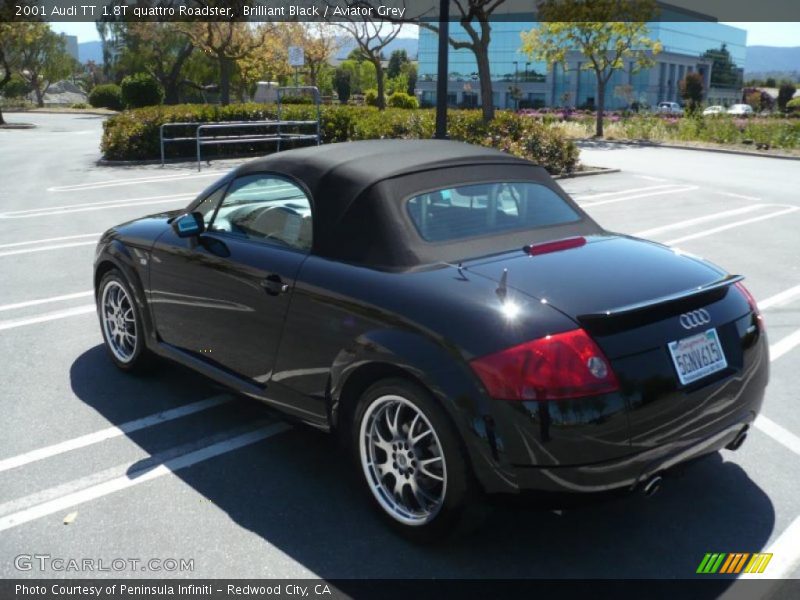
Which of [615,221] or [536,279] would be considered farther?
[615,221]

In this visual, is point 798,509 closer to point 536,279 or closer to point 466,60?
point 536,279

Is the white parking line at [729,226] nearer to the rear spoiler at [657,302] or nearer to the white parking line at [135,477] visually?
the rear spoiler at [657,302]

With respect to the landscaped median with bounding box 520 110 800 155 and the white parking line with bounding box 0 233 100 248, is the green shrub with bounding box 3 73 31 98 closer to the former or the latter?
the landscaped median with bounding box 520 110 800 155

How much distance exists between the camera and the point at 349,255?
152 inches

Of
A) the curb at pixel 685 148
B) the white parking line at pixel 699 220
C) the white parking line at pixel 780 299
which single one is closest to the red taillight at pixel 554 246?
the white parking line at pixel 780 299

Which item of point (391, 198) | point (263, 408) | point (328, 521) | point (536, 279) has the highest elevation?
point (391, 198)

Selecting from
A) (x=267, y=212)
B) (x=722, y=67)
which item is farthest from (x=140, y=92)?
(x=722, y=67)

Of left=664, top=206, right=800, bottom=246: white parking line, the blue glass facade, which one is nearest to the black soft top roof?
left=664, top=206, right=800, bottom=246: white parking line

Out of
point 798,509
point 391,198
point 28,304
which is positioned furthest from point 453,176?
point 28,304

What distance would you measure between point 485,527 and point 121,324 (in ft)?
10.1

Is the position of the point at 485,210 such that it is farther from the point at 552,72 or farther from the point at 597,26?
the point at 552,72

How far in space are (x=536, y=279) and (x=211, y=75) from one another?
200ft

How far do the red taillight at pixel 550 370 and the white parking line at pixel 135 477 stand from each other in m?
1.97

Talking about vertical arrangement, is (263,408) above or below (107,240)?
below
